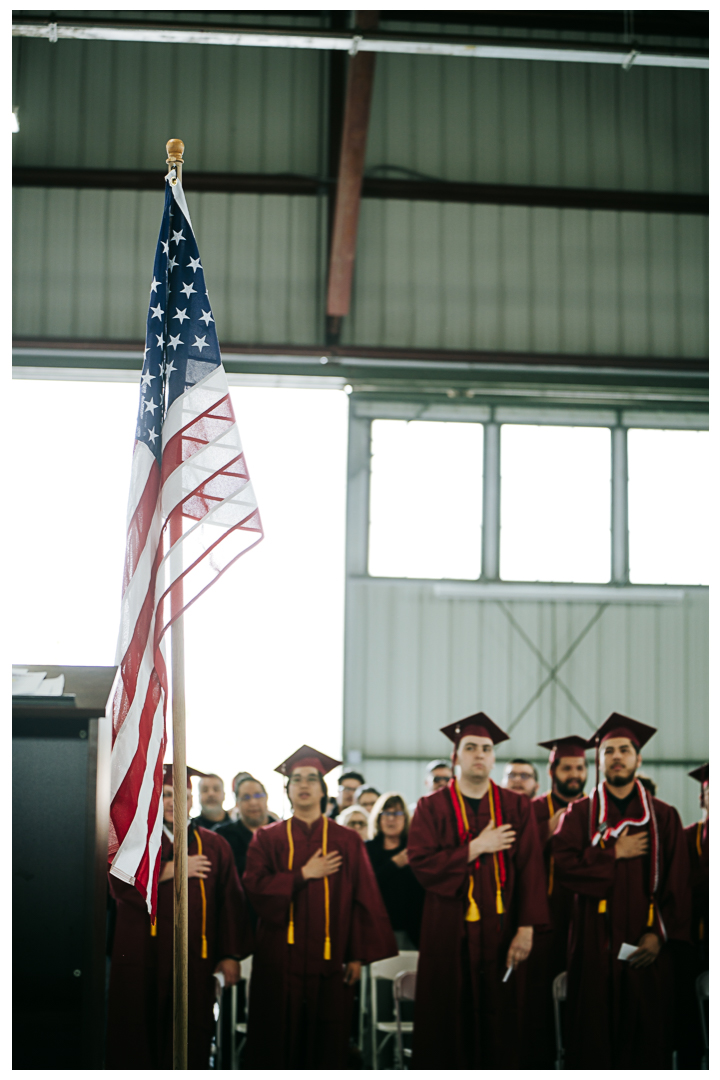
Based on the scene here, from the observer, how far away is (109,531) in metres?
10.4

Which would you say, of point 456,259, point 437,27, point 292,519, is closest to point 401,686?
point 292,519

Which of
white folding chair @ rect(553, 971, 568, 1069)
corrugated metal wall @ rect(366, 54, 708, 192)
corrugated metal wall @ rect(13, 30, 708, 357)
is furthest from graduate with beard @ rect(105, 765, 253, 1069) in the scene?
corrugated metal wall @ rect(366, 54, 708, 192)

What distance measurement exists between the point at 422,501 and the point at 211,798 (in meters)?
4.77

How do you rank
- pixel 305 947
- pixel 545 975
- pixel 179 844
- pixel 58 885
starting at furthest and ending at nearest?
pixel 545 975, pixel 305 947, pixel 179 844, pixel 58 885

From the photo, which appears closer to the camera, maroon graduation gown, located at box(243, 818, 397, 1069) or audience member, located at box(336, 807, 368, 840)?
maroon graduation gown, located at box(243, 818, 397, 1069)

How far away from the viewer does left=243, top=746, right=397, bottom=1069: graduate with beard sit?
5027 millimetres

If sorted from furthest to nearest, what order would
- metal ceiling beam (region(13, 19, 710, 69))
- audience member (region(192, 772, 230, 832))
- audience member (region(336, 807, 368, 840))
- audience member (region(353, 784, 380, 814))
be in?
1. audience member (region(353, 784, 380, 814))
2. metal ceiling beam (region(13, 19, 710, 69))
3. audience member (region(336, 807, 368, 840))
4. audience member (region(192, 772, 230, 832))

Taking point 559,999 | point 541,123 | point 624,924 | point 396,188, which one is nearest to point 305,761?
point 624,924

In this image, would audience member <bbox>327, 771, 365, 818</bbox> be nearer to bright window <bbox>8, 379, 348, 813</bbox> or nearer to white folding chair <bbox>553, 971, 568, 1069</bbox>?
bright window <bbox>8, 379, 348, 813</bbox>

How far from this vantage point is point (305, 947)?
511cm

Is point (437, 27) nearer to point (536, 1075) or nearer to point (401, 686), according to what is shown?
point (401, 686)

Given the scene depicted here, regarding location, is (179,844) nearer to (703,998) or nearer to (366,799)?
(703,998)

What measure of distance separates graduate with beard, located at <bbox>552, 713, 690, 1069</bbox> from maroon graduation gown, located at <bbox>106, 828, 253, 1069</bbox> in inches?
77.4

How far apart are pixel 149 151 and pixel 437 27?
3.39 meters
